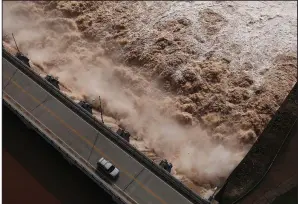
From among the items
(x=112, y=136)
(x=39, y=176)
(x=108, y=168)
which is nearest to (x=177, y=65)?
(x=112, y=136)

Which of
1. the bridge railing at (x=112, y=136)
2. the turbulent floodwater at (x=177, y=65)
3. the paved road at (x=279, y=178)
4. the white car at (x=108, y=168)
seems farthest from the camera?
the turbulent floodwater at (x=177, y=65)

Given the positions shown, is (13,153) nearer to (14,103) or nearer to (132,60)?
(14,103)

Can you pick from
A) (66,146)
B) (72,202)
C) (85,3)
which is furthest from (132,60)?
(72,202)

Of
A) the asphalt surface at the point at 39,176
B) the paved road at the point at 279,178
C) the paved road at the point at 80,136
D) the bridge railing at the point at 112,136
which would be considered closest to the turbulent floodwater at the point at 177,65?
the paved road at the point at 279,178

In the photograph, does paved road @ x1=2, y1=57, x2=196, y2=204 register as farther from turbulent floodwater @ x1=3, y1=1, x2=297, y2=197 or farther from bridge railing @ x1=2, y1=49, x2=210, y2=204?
turbulent floodwater @ x1=3, y1=1, x2=297, y2=197

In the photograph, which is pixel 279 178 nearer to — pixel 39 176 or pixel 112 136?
pixel 112 136

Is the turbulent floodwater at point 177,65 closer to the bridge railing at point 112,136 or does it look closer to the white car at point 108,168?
the bridge railing at point 112,136

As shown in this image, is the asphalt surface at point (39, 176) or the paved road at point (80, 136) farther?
the asphalt surface at point (39, 176)
